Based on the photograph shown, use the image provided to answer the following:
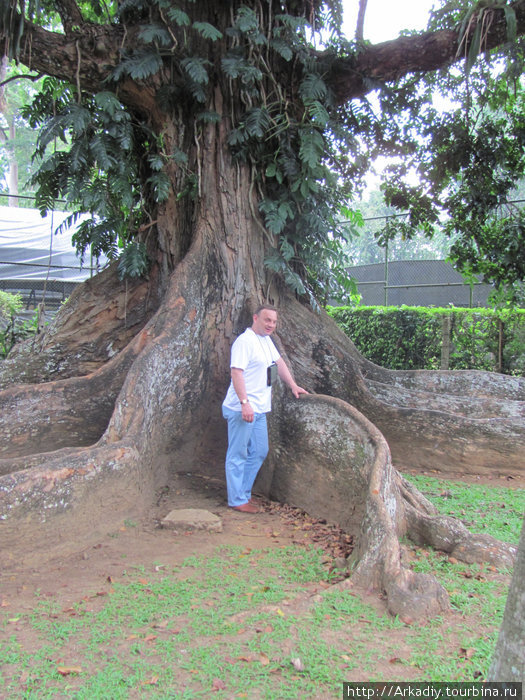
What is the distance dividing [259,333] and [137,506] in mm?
1819

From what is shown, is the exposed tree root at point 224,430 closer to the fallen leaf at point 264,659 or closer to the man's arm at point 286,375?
the man's arm at point 286,375

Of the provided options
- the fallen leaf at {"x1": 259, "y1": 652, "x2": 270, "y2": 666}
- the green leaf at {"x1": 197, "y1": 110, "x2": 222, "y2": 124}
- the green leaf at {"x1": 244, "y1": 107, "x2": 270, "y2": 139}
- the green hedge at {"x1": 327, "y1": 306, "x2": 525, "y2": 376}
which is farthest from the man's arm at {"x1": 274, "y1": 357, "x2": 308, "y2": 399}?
the green hedge at {"x1": 327, "y1": 306, "x2": 525, "y2": 376}

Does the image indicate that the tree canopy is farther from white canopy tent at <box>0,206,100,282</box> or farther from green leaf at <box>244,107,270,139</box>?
white canopy tent at <box>0,206,100,282</box>

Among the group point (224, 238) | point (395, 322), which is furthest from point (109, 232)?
point (395, 322)

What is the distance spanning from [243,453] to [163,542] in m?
1.09

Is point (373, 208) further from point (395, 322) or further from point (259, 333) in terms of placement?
point (259, 333)

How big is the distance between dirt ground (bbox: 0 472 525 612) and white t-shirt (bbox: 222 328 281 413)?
0.92 metres

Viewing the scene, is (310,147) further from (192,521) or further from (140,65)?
(192,521)

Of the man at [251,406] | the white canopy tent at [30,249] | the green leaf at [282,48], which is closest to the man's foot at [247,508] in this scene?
the man at [251,406]

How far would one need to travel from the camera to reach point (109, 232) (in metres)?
6.78

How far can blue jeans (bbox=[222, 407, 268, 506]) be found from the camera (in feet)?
16.8

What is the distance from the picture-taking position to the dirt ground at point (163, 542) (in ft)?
12.0

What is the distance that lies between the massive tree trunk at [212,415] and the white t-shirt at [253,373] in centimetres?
41

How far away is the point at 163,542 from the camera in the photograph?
172 inches
